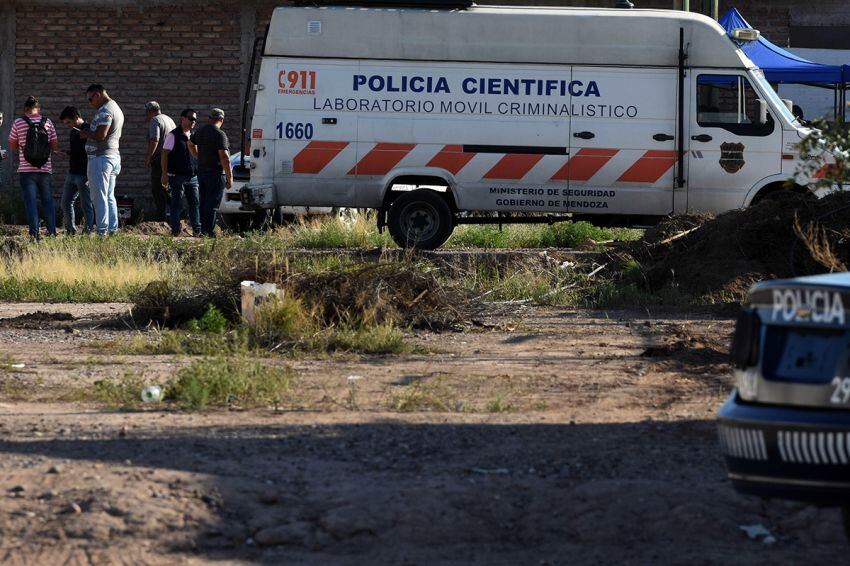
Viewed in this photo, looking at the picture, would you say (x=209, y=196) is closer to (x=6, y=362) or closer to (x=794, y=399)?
(x=6, y=362)

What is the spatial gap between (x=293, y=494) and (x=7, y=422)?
81.3 inches

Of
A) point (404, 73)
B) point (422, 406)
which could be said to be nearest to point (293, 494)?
point (422, 406)

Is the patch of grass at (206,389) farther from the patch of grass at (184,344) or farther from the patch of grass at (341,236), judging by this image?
the patch of grass at (341,236)

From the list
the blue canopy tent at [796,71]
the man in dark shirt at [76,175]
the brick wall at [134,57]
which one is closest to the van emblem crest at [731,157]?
the blue canopy tent at [796,71]

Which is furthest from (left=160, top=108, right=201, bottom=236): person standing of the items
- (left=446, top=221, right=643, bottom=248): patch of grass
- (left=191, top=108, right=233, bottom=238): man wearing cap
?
(left=446, top=221, right=643, bottom=248): patch of grass

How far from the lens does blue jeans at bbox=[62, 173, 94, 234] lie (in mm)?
17219

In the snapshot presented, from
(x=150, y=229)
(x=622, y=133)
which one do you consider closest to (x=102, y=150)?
(x=150, y=229)

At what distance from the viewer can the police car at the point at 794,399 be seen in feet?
13.8

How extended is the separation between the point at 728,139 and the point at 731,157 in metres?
0.20

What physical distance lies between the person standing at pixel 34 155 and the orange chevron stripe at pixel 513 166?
5.68 meters

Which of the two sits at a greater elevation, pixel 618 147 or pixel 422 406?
pixel 618 147

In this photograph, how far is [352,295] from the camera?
34.2 ft

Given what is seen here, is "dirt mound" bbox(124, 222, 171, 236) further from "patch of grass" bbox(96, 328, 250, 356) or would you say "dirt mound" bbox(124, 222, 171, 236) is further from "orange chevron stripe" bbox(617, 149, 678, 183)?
"patch of grass" bbox(96, 328, 250, 356)

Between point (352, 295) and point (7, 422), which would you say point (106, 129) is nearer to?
point (352, 295)
